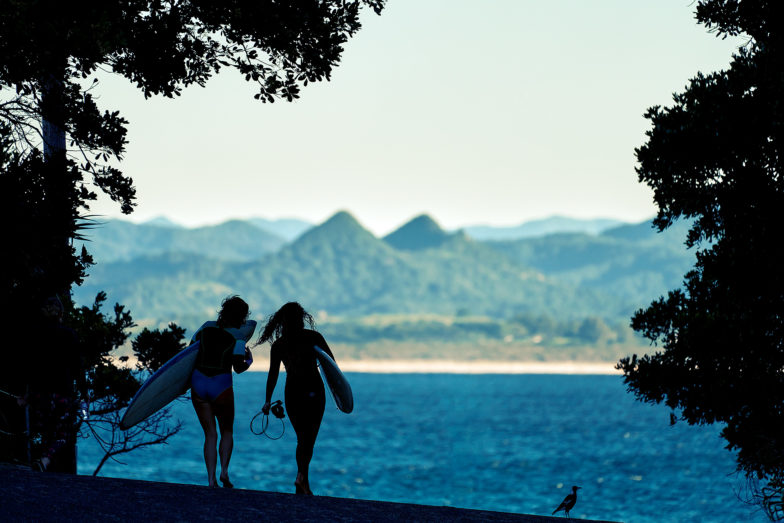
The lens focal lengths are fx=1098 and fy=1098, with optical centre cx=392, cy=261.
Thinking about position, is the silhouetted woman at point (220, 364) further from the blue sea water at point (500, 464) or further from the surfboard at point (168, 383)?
the blue sea water at point (500, 464)

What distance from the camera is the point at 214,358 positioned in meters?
10.9

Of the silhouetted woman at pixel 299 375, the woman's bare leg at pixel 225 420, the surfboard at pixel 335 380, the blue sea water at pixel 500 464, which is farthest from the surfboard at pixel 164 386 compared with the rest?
the blue sea water at pixel 500 464

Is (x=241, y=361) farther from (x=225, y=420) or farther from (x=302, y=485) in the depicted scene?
(x=302, y=485)

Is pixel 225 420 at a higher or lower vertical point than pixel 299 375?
lower

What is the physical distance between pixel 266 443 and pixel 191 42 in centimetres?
12633

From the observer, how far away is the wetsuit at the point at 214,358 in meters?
10.8

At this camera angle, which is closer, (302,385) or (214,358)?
(214,358)

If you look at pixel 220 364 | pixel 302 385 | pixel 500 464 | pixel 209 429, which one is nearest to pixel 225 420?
pixel 209 429

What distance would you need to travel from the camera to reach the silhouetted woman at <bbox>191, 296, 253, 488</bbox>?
1084 centimetres

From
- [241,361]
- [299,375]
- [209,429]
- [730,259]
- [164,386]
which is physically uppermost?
[730,259]

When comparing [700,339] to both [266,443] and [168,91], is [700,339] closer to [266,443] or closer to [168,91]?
[168,91]

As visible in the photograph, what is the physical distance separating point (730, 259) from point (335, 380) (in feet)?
17.5

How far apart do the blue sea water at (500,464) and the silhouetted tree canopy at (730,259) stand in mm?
34579

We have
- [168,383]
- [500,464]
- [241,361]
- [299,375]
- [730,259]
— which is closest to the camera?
[241,361]
